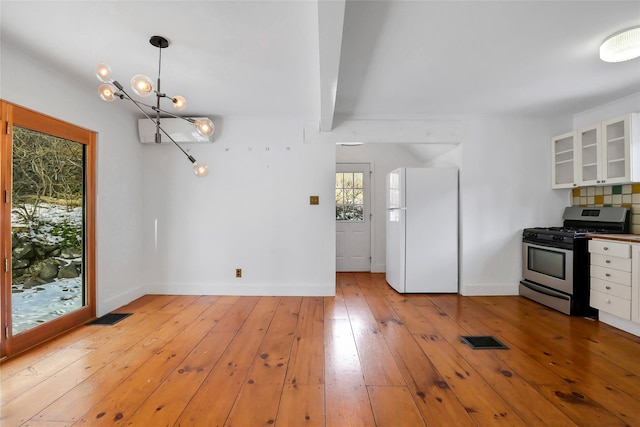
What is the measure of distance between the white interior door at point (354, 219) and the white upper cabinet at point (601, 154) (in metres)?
2.68

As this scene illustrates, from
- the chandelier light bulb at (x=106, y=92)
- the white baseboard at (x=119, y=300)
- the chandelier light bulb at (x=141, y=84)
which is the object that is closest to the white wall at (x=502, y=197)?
the chandelier light bulb at (x=141, y=84)

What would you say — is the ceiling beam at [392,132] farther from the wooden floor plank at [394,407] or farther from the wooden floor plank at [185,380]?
the wooden floor plank at [394,407]

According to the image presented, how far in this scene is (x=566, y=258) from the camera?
3109 millimetres

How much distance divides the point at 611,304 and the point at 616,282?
0.22m

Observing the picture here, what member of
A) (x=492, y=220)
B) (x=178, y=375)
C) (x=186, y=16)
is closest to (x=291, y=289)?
(x=178, y=375)

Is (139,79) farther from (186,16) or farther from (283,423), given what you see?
(283,423)

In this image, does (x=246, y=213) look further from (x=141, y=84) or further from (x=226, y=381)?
(x=141, y=84)

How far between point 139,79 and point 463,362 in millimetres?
2776

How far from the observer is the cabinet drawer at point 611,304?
262cm

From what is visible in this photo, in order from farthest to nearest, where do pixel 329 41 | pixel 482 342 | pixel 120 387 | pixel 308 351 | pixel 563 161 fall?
1. pixel 563 161
2. pixel 482 342
3. pixel 308 351
4. pixel 120 387
5. pixel 329 41

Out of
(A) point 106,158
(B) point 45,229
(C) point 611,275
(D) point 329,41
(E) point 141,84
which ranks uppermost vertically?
(D) point 329,41

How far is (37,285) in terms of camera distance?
8.24 ft

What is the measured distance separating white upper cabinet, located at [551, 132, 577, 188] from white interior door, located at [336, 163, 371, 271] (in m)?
2.60

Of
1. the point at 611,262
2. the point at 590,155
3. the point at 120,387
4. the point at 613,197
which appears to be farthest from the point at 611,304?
the point at 120,387
